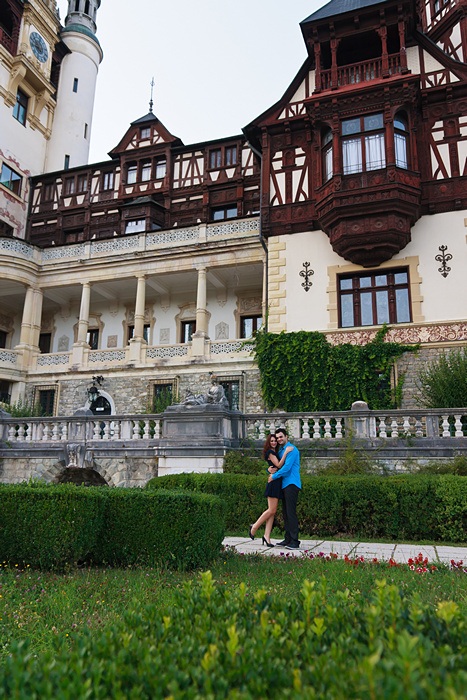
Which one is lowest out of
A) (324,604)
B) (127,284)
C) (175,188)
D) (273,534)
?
(273,534)

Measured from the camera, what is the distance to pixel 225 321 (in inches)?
1077

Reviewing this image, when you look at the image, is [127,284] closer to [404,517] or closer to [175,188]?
[175,188]

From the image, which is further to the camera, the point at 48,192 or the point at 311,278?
the point at 48,192

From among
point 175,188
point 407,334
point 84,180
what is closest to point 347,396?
point 407,334

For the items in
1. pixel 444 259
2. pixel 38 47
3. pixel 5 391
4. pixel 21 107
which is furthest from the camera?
pixel 38 47

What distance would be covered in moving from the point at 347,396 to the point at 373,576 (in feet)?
45.9

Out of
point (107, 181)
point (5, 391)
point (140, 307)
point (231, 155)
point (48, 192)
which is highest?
point (231, 155)

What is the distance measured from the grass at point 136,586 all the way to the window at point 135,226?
23.0 m

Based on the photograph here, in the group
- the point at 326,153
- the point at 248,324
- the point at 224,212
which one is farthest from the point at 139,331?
the point at 326,153

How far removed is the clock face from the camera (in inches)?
1259

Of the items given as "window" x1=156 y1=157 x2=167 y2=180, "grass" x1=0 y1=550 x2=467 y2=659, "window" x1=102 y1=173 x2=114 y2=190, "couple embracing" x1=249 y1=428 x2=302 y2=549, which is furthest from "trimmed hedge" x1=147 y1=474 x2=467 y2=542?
"window" x1=102 y1=173 x2=114 y2=190

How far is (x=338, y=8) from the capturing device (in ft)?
72.1

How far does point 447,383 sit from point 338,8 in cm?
1593

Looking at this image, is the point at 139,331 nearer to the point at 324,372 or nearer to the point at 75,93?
the point at 324,372
